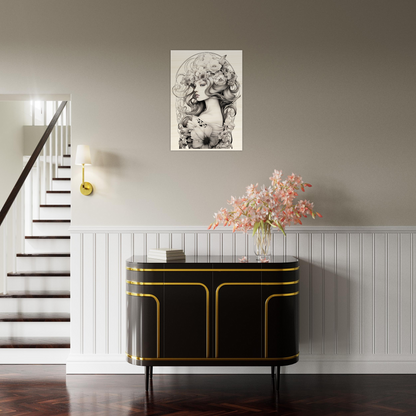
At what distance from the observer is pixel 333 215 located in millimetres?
3613

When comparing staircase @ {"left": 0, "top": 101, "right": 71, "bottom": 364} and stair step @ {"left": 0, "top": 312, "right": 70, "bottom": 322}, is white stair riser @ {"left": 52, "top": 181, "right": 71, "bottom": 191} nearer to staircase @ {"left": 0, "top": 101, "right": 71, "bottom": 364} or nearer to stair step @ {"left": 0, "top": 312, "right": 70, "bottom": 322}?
staircase @ {"left": 0, "top": 101, "right": 71, "bottom": 364}

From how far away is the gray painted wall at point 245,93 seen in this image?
143 inches

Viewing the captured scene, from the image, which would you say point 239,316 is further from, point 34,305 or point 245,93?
point 34,305

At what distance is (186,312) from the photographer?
3.07 m

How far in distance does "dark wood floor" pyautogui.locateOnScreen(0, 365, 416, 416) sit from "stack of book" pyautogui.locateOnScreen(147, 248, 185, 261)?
3.12 ft

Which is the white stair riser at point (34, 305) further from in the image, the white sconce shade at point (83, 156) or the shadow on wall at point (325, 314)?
Result: the shadow on wall at point (325, 314)

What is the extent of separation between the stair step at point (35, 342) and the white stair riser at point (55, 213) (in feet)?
5.34

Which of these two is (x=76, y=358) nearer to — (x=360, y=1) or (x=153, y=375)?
(x=153, y=375)

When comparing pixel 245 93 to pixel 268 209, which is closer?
pixel 268 209

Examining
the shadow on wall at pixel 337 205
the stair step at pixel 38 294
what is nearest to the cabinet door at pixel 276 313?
the shadow on wall at pixel 337 205

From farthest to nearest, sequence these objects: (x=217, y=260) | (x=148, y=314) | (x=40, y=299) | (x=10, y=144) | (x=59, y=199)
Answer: (x=10, y=144) < (x=59, y=199) < (x=40, y=299) < (x=217, y=260) < (x=148, y=314)

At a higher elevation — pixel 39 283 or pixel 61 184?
pixel 61 184

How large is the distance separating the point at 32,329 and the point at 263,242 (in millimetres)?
2161

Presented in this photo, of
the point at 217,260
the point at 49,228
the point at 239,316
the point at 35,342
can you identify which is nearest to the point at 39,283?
the point at 35,342
